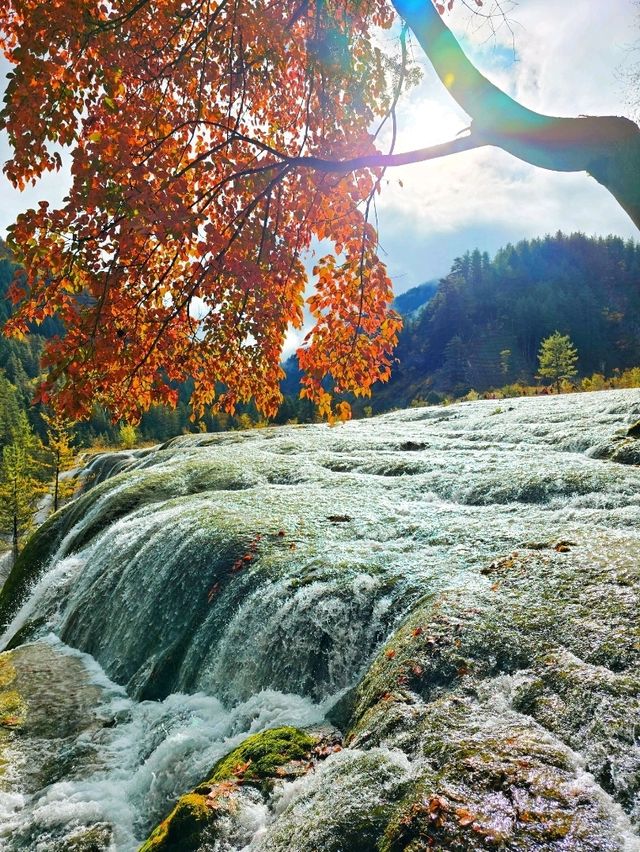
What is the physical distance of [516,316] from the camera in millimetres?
175250

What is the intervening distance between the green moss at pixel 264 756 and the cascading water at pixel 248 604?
1.20 ft

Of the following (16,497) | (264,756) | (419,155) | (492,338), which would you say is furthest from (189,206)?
(492,338)

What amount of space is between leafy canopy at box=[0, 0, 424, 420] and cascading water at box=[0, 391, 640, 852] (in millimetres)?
2889

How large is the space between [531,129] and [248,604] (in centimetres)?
718

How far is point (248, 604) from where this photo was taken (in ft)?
28.2

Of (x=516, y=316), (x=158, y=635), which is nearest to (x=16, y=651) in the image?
(x=158, y=635)

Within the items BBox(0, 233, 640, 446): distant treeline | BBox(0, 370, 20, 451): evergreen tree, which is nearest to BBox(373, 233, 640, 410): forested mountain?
BBox(0, 233, 640, 446): distant treeline

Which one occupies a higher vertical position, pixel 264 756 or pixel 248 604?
pixel 248 604

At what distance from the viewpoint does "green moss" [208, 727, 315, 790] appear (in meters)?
5.12

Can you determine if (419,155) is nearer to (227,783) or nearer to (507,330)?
(227,783)

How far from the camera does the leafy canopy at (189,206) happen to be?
5512 mm

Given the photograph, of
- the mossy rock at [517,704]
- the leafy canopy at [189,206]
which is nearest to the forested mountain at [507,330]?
the leafy canopy at [189,206]

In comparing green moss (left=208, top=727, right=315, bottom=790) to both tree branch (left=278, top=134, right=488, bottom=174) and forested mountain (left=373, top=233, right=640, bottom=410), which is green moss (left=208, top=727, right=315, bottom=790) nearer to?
tree branch (left=278, top=134, right=488, bottom=174)

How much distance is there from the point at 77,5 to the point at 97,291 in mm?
2755
